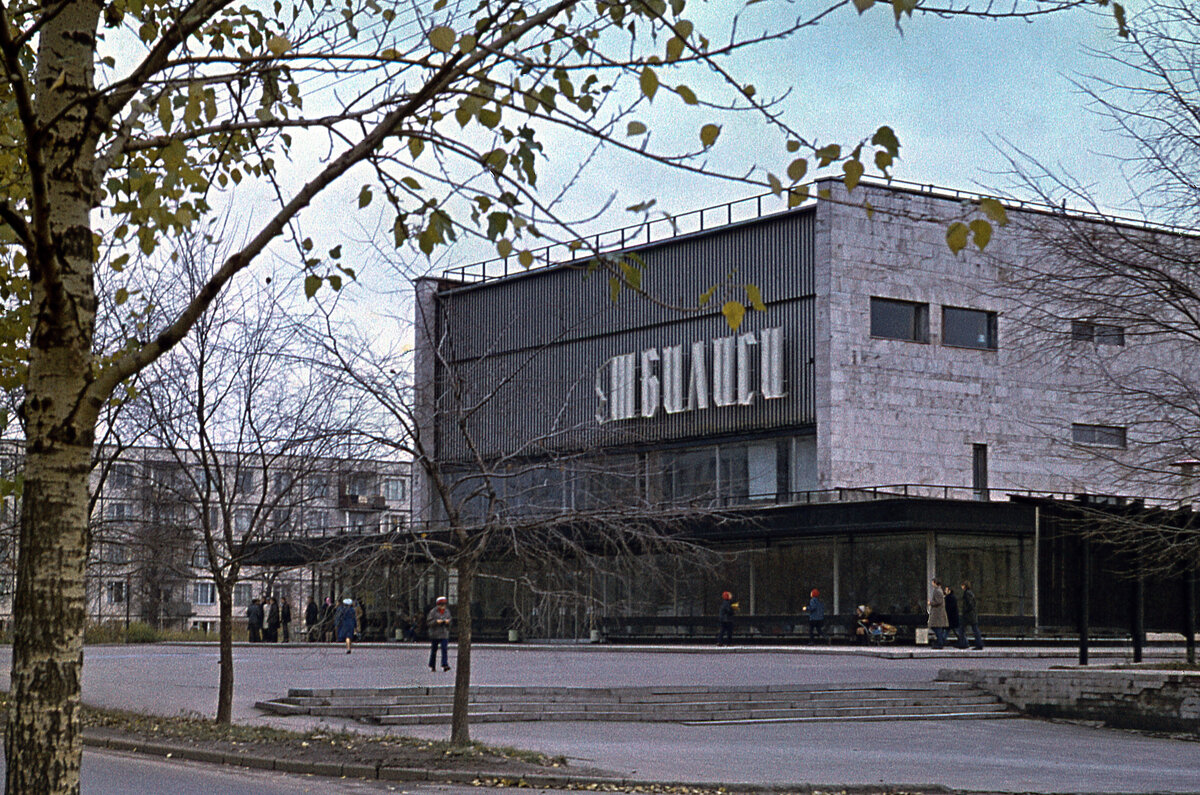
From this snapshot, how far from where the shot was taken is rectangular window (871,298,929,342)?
47.8 meters

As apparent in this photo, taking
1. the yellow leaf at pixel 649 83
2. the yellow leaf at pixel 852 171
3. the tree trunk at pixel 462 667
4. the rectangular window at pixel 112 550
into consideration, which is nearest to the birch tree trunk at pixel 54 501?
the yellow leaf at pixel 649 83

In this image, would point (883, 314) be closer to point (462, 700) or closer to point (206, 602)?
point (462, 700)

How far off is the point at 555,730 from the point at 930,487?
27612 mm

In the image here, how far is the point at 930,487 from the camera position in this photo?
44.4 m

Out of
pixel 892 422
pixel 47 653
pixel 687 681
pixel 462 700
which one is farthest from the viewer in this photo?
pixel 892 422

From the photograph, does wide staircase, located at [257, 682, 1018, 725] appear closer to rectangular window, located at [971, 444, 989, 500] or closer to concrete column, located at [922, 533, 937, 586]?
concrete column, located at [922, 533, 937, 586]

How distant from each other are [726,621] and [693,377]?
9815 mm

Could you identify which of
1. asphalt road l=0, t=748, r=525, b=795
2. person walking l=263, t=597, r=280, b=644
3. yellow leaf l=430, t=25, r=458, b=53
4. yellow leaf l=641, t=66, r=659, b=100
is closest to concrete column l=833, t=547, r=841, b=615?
person walking l=263, t=597, r=280, b=644

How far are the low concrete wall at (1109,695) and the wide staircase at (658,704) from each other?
35 cm

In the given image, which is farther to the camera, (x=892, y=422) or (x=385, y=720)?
(x=892, y=422)

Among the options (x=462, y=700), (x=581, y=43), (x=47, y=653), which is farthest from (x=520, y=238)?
(x=462, y=700)

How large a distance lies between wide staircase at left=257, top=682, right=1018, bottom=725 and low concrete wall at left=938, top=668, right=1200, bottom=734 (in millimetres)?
347

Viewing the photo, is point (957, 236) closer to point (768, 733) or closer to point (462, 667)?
point (462, 667)

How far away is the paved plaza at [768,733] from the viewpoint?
1430 centimetres
